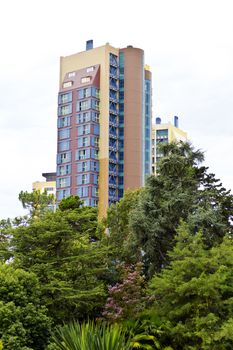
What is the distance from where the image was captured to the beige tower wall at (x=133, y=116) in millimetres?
73312

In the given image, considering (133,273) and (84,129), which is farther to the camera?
(84,129)

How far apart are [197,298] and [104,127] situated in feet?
181

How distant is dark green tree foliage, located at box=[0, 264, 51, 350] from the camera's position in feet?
59.8

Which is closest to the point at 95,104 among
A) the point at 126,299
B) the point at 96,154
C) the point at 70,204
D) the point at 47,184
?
the point at 96,154

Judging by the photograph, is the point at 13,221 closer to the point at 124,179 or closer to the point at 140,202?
the point at 140,202

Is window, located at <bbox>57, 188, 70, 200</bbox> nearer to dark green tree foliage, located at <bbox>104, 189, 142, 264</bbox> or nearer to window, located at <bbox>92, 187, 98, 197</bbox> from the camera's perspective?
window, located at <bbox>92, 187, 98, 197</bbox>

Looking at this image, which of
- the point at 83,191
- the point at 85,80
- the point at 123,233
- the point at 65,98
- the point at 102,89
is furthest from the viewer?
the point at 65,98

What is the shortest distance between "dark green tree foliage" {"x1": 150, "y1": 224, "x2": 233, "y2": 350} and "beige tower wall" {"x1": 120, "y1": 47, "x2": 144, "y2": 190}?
51547mm

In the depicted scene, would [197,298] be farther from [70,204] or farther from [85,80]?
[85,80]

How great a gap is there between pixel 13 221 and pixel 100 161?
160 ft

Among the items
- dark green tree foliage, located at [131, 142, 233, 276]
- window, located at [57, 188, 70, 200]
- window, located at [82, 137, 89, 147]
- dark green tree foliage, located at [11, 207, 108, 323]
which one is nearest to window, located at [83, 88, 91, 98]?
window, located at [82, 137, 89, 147]

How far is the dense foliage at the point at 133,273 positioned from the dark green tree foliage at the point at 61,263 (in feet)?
0.12

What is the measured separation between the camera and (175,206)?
25.5m

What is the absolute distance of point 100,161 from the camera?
73.4 m
